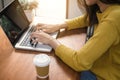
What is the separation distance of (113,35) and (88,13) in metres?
0.43

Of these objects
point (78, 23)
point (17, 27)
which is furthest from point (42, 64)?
point (78, 23)

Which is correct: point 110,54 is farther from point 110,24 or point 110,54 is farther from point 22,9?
point 22,9

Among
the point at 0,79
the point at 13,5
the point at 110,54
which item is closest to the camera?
the point at 0,79

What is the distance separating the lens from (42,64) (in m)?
0.95

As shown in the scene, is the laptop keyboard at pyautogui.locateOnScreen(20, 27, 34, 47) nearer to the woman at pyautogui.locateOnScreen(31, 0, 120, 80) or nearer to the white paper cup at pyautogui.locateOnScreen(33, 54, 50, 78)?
the woman at pyautogui.locateOnScreen(31, 0, 120, 80)

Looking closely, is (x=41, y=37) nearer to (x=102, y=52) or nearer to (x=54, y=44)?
(x=54, y=44)

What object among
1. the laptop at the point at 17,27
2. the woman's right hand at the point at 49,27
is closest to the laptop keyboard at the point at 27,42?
the laptop at the point at 17,27

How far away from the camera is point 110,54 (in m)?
1.12

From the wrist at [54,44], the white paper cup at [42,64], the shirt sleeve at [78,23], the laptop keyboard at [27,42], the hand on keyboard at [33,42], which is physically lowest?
the shirt sleeve at [78,23]

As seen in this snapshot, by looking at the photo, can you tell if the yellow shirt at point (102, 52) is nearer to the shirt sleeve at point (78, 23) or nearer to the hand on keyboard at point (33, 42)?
the hand on keyboard at point (33, 42)

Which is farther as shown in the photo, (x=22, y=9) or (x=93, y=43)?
(x=22, y=9)

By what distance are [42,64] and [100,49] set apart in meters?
0.27

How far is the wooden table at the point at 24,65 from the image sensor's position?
1023mm

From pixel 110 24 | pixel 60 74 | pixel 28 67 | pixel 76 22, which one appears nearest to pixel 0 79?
pixel 28 67
